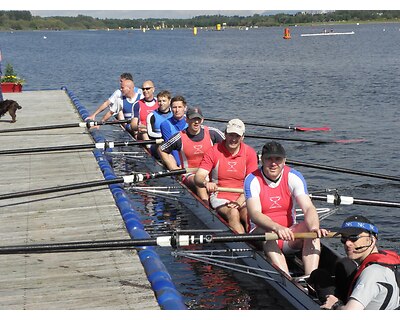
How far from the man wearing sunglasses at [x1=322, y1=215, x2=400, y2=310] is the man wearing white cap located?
434 cm

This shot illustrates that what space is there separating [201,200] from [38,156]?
19.0 feet

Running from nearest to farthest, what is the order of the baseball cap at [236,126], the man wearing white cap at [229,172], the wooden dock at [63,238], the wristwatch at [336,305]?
the wristwatch at [336,305], the wooden dock at [63,238], the baseball cap at [236,126], the man wearing white cap at [229,172]

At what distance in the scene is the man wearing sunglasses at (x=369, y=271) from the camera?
5.49 meters

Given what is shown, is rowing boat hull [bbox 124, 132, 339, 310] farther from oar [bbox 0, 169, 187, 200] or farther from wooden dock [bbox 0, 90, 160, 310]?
wooden dock [bbox 0, 90, 160, 310]

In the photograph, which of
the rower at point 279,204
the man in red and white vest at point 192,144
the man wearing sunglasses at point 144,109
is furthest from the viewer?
the man wearing sunglasses at point 144,109

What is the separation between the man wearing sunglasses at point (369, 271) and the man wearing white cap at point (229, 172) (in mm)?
4338

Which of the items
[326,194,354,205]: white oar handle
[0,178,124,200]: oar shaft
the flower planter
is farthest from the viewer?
the flower planter

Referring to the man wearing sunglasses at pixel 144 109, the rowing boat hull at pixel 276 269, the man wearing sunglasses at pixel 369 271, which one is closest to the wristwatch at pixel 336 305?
the man wearing sunglasses at pixel 369 271

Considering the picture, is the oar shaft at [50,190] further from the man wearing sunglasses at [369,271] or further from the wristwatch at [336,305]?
the man wearing sunglasses at [369,271]

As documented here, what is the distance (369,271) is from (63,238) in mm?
5150

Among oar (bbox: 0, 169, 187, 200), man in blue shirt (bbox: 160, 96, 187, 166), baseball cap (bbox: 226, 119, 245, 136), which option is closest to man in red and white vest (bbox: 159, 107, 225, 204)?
oar (bbox: 0, 169, 187, 200)

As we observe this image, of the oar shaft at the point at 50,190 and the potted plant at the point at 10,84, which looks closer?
the oar shaft at the point at 50,190

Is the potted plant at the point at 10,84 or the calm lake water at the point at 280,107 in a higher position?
the potted plant at the point at 10,84

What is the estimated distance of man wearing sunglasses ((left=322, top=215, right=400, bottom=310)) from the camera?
18.0ft
